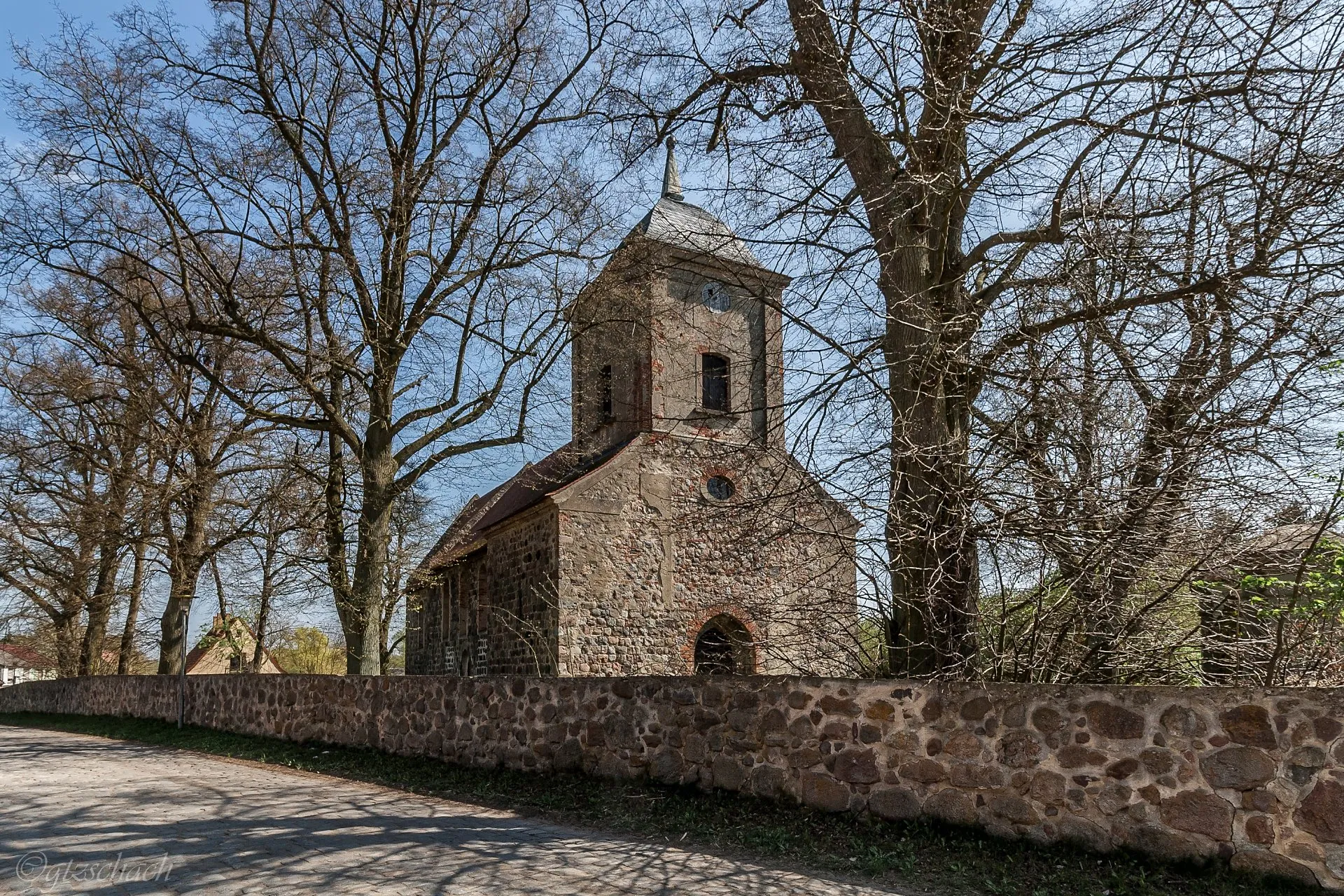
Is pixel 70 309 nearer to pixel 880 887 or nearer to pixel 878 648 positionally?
pixel 878 648

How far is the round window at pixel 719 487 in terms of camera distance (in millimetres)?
19844

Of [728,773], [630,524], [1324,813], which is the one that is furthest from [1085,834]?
[630,524]

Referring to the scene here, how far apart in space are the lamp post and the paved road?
28.0 feet

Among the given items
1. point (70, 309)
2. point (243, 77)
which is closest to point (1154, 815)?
point (243, 77)

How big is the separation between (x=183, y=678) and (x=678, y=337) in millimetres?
12053

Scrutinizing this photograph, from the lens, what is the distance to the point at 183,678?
1823 cm

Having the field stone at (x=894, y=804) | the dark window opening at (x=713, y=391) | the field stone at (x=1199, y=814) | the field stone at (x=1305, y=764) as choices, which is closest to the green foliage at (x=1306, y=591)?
the field stone at (x=1305, y=764)

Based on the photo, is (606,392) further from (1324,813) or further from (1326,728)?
(1324,813)

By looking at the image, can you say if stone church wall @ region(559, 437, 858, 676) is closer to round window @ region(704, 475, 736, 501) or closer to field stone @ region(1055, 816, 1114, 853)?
round window @ region(704, 475, 736, 501)

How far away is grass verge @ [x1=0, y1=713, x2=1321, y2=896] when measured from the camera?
5.23 m

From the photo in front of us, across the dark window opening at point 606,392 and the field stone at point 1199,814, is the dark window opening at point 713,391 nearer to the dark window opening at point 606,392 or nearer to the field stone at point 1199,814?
the dark window opening at point 606,392

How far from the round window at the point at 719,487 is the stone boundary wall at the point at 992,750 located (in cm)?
987

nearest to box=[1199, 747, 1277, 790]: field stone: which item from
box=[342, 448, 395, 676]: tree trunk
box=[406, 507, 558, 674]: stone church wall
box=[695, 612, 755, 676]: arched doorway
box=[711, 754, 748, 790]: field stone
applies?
box=[711, 754, 748, 790]: field stone

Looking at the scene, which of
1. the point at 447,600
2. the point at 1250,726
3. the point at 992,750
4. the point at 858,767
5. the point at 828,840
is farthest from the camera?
the point at 447,600
